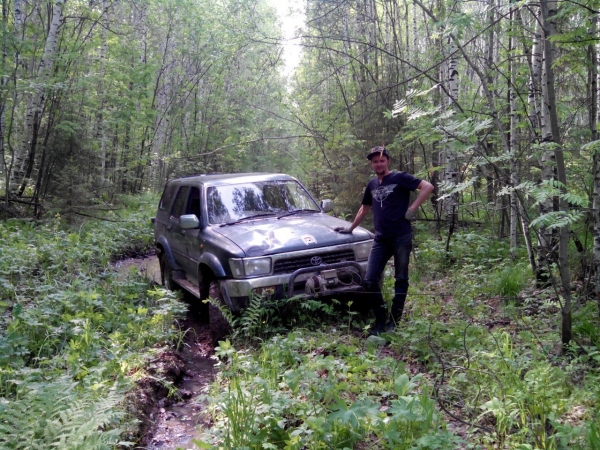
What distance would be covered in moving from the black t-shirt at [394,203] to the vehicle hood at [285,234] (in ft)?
2.01

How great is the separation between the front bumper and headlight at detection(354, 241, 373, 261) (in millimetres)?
167

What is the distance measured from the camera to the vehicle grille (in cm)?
544

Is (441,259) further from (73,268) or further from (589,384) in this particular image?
(73,268)

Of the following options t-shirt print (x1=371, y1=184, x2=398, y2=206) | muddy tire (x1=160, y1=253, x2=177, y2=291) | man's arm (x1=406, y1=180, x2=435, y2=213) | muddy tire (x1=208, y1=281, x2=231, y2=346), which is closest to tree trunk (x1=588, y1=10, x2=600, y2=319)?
man's arm (x1=406, y1=180, x2=435, y2=213)

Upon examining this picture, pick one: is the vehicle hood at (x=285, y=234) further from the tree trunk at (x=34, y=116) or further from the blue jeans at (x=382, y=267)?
the tree trunk at (x=34, y=116)

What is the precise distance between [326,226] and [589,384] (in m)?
3.34

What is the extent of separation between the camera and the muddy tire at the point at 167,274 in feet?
25.0

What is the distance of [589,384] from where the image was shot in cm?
360

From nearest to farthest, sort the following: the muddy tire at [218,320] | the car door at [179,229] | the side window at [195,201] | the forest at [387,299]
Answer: the forest at [387,299]
the muddy tire at [218,320]
the side window at [195,201]
the car door at [179,229]

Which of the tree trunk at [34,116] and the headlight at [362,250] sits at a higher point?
the tree trunk at [34,116]

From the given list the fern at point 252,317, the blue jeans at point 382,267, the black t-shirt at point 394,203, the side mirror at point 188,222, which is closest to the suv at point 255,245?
the side mirror at point 188,222

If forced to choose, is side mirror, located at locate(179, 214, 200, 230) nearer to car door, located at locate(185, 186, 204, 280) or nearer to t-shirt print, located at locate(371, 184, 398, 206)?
car door, located at locate(185, 186, 204, 280)

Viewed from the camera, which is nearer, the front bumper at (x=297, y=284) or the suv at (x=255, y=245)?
the front bumper at (x=297, y=284)

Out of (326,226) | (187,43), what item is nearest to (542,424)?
(326,226)
